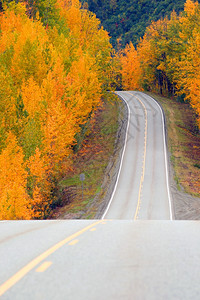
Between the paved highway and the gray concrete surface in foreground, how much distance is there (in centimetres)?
2360

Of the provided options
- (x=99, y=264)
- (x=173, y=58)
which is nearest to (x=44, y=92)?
(x=99, y=264)

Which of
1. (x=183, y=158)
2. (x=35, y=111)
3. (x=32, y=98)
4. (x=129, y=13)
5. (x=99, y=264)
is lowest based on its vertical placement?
(x=99, y=264)

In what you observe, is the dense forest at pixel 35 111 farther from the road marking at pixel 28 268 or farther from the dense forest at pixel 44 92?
the road marking at pixel 28 268

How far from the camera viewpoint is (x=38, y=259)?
6137 millimetres

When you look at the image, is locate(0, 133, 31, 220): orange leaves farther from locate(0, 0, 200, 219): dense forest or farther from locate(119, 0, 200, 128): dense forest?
locate(119, 0, 200, 128): dense forest

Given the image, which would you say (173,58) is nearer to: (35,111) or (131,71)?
(131,71)

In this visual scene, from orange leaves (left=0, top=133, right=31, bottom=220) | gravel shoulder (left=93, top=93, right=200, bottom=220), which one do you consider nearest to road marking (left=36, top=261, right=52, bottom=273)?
orange leaves (left=0, top=133, right=31, bottom=220)

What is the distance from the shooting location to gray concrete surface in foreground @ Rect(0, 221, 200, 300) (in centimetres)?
443

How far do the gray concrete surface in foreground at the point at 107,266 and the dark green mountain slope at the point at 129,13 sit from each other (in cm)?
14045

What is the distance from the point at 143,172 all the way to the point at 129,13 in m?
137

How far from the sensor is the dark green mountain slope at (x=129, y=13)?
151250 millimetres

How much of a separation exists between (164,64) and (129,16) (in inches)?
3992

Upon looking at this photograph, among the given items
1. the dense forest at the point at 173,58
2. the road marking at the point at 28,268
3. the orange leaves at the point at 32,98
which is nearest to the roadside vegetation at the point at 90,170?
the orange leaves at the point at 32,98

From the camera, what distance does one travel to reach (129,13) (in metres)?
168
